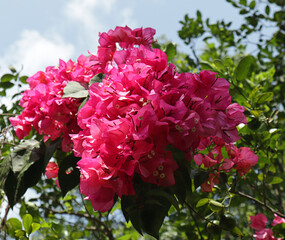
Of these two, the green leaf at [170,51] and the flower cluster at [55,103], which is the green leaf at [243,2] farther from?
the flower cluster at [55,103]

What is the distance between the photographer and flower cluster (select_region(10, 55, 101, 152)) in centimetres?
98

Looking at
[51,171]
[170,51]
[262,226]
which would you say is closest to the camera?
[51,171]

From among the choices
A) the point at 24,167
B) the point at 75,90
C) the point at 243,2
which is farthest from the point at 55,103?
the point at 243,2

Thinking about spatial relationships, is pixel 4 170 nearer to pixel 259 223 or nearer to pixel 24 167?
pixel 24 167

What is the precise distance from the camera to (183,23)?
8.68 feet

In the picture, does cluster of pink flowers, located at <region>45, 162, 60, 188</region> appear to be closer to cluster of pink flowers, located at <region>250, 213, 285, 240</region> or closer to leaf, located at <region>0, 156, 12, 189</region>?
leaf, located at <region>0, 156, 12, 189</region>

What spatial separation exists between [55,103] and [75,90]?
0.08 m

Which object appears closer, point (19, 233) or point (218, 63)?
point (19, 233)

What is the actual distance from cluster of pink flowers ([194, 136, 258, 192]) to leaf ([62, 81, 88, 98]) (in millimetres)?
364

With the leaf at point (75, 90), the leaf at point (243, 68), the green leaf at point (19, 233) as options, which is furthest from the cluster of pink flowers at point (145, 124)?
the green leaf at point (19, 233)

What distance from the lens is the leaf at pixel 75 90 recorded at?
35.8 inches

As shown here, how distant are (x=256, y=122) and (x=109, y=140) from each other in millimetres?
713

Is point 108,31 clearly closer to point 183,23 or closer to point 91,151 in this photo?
point 91,151

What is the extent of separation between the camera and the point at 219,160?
863 mm
